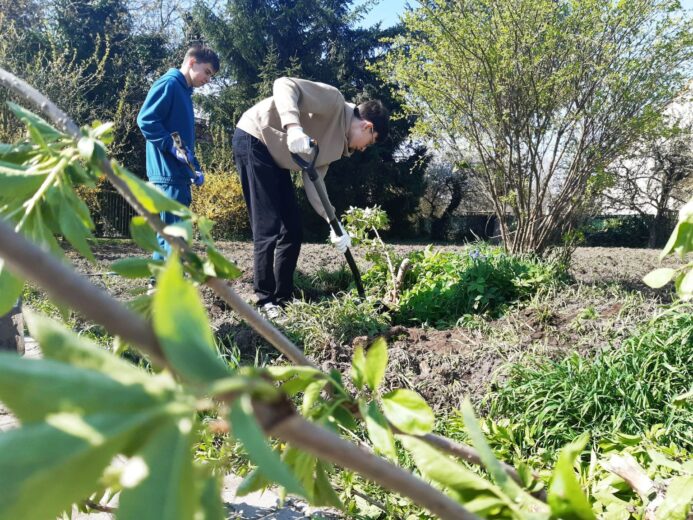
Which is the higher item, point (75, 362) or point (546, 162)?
point (546, 162)

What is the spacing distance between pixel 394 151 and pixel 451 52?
13385 mm

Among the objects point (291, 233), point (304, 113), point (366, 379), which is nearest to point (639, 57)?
point (304, 113)

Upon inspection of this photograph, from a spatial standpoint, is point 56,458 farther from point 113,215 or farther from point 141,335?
point 113,215

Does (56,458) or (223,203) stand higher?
(223,203)

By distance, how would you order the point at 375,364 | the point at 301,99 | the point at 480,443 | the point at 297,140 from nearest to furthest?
the point at 480,443 < the point at 375,364 < the point at 297,140 < the point at 301,99

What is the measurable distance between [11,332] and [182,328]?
2824 millimetres

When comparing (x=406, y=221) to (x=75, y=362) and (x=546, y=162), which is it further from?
(x=75, y=362)

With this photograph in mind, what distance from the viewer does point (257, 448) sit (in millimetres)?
251

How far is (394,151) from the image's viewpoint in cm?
1861

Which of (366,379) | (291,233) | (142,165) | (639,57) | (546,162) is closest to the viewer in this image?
(366,379)

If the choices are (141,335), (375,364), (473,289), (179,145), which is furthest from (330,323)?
(141,335)

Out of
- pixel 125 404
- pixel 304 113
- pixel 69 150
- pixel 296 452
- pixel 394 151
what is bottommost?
pixel 296 452

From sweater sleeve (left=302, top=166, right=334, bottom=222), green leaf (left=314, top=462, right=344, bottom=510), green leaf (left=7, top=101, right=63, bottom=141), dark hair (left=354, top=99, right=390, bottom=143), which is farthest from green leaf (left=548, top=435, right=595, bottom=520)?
dark hair (left=354, top=99, right=390, bottom=143)

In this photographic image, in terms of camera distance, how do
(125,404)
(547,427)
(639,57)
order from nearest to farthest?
(125,404) → (547,427) → (639,57)
